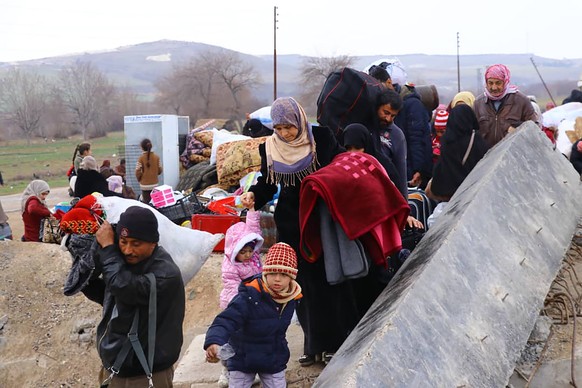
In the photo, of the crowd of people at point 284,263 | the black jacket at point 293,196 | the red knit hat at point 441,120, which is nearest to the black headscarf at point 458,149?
the crowd of people at point 284,263

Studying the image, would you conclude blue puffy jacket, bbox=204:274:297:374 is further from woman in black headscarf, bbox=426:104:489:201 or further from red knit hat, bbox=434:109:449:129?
red knit hat, bbox=434:109:449:129

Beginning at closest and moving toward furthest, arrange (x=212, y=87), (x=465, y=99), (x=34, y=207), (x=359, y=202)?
(x=359, y=202) < (x=465, y=99) < (x=34, y=207) < (x=212, y=87)

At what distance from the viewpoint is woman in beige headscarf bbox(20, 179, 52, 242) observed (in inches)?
352

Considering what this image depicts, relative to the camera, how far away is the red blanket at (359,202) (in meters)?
3.40

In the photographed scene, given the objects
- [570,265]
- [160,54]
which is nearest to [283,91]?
[160,54]

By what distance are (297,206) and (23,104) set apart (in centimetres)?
5510

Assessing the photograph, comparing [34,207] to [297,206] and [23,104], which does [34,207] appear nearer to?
[297,206]

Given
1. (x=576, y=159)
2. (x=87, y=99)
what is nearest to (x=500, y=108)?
(x=576, y=159)

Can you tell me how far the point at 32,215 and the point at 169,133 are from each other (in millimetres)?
5070

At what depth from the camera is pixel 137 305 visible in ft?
10.3

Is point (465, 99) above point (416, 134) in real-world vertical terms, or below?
above

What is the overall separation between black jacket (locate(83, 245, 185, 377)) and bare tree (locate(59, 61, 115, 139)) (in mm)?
50108

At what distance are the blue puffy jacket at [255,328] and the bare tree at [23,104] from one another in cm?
4689

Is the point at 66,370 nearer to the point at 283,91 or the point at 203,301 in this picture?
the point at 203,301
